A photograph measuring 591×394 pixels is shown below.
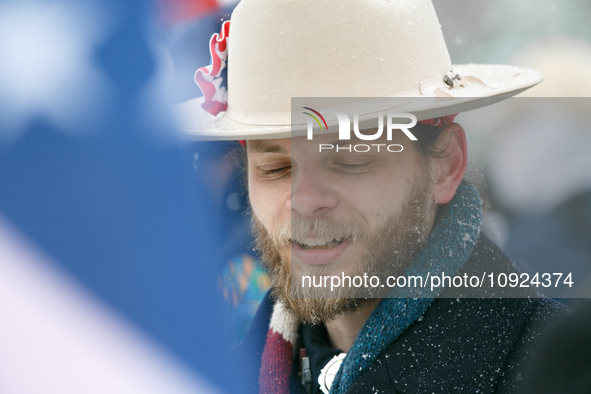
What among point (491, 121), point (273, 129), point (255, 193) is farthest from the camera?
point (491, 121)

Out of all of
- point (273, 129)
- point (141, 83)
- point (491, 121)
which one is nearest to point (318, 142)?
point (273, 129)

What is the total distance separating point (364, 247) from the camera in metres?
1.10

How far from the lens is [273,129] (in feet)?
3.34

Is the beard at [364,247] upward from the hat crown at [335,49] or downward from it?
downward

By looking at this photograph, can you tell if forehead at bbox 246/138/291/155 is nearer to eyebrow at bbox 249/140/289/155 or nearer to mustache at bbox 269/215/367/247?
eyebrow at bbox 249/140/289/155

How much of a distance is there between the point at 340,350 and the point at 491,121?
3.04ft

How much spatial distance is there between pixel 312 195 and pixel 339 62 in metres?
0.30

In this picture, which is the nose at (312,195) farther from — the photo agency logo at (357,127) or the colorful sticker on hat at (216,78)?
the colorful sticker on hat at (216,78)

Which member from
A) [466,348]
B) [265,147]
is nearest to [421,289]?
[466,348]

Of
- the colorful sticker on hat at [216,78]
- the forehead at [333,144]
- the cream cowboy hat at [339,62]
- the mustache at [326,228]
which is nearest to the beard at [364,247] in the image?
the mustache at [326,228]

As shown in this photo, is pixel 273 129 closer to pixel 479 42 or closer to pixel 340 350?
pixel 340 350

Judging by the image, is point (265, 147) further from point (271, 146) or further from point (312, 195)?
point (312, 195)

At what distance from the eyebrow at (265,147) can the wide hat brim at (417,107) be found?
0.07m

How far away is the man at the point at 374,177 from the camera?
3.25ft
